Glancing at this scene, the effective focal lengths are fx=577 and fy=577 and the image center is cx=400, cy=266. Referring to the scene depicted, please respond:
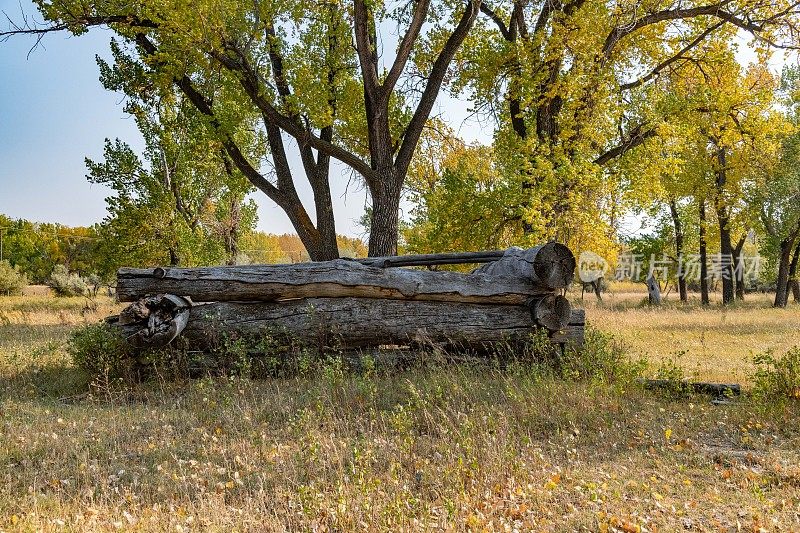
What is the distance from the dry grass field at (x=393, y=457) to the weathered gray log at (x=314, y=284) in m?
1.21

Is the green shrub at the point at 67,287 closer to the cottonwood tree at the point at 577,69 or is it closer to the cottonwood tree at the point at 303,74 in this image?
the cottonwood tree at the point at 303,74

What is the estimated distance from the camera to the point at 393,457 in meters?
4.70

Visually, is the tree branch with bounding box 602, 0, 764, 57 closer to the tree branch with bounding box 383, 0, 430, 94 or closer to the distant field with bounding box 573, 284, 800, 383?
the tree branch with bounding box 383, 0, 430, 94

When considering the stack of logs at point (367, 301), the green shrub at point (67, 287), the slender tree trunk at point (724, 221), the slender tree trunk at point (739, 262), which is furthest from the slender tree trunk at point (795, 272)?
the green shrub at point (67, 287)

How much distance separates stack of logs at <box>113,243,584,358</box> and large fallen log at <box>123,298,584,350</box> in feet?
0.05

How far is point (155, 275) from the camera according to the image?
8.32 m

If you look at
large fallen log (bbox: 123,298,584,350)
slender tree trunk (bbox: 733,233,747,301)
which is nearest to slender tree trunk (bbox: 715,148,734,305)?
slender tree trunk (bbox: 733,233,747,301)

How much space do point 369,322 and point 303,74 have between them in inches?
259

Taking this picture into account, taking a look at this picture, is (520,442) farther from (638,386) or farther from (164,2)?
(164,2)

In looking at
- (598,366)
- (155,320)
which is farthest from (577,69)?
(155,320)

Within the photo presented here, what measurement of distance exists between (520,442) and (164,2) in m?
10.2

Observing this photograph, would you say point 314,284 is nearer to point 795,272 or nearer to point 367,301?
point 367,301

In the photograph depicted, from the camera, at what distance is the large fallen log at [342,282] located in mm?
8336

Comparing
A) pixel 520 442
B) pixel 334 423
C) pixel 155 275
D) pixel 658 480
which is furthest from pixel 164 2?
pixel 658 480
